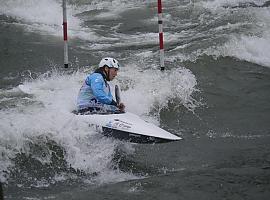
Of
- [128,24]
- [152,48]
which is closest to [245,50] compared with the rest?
[152,48]

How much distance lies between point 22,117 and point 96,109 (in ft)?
4.21

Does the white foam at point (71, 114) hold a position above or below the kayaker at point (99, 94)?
below

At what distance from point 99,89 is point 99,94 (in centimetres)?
8

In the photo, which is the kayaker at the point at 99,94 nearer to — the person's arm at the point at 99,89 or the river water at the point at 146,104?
the person's arm at the point at 99,89

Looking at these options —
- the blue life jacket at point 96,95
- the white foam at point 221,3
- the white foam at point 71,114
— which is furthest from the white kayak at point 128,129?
the white foam at point 221,3

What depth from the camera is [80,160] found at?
7520 mm

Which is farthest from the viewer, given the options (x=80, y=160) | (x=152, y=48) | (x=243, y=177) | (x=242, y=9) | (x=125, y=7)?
(x=125, y=7)

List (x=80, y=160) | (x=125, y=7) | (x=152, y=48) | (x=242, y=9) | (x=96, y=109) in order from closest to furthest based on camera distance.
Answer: (x=80, y=160) < (x=96, y=109) < (x=152, y=48) < (x=242, y=9) < (x=125, y=7)

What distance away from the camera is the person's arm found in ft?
→ 26.3

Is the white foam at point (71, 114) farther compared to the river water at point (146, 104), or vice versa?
the white foam at point (71, 114)

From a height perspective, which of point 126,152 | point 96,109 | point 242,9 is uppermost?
point 242,9

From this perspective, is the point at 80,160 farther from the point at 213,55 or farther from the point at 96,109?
the point at 213,55

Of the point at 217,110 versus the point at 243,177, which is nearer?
Result: the point at 243,177

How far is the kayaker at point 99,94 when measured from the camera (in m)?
8.06
